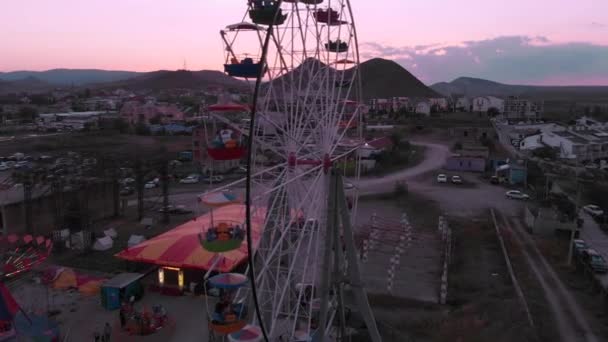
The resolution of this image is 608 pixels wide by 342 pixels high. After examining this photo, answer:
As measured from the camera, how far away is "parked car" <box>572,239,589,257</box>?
18348 mm

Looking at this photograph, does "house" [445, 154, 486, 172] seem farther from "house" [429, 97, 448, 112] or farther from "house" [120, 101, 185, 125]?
"house" [429, 97, 448, 112]

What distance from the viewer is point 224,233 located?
8.58 meters

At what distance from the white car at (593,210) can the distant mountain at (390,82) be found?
104242mm

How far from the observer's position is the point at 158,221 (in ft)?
80.5

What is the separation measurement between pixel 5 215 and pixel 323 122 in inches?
627

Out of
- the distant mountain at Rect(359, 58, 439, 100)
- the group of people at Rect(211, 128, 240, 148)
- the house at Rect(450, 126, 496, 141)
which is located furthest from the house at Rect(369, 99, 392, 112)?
the group of people at Rect(211, 128, 240, 148)

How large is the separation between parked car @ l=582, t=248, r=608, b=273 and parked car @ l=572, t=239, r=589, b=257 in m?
0.28

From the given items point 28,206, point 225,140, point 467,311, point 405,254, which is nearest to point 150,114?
point 28,206

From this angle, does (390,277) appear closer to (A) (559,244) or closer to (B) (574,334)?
(B) (574,334)

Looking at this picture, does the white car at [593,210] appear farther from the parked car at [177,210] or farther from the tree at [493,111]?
the tree at [493,111]

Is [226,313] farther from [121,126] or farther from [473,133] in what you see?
[121,126]

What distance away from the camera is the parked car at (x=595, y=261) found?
56.3 feet

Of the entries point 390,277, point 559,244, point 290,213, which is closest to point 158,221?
point 390,277

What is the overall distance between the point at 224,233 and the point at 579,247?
15.9 m
